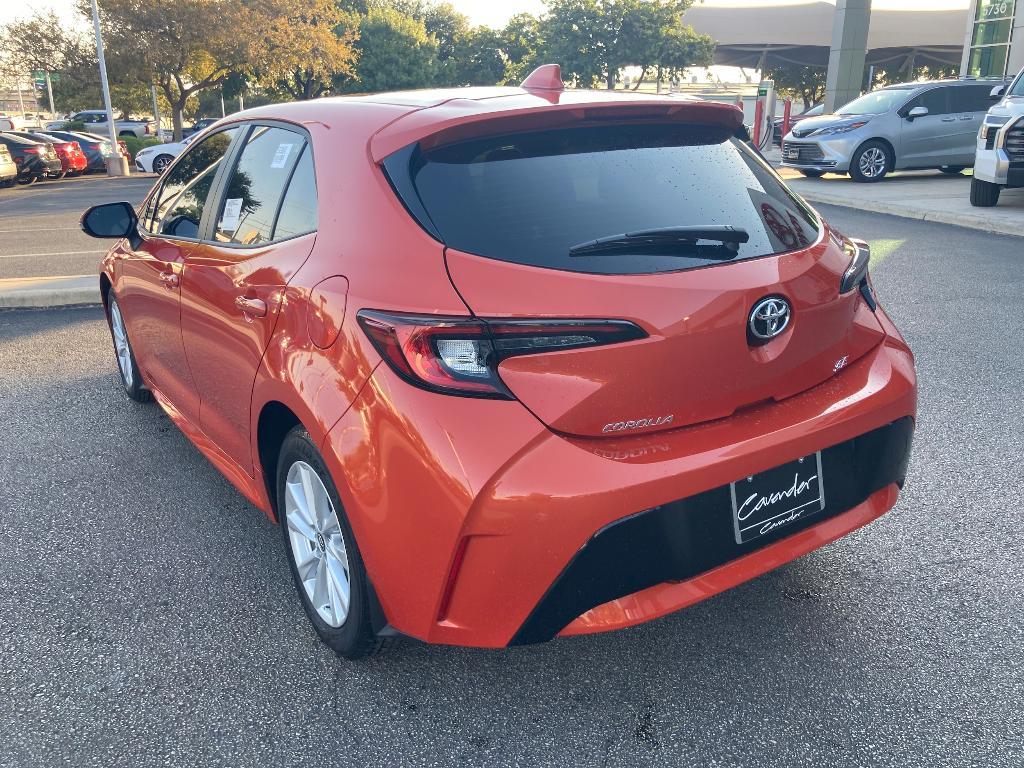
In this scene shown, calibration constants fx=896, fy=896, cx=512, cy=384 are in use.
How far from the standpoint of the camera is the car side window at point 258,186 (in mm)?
2904

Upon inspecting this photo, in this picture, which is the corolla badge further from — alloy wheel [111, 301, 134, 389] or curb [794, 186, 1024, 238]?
curb [794, 186, 1024, 238]

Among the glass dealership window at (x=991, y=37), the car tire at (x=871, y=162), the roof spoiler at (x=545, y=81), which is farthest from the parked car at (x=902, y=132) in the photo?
the roof spoiler at (x=545, y=81)

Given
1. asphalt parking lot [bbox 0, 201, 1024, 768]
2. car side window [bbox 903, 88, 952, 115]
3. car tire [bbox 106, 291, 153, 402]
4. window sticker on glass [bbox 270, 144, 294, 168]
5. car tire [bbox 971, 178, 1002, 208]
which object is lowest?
car tire [bbox 971, 178, 1002, 208]

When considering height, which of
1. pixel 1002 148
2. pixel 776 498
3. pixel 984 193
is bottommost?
pixel 984 193

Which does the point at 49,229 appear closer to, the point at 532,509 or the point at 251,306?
the point at 251,306

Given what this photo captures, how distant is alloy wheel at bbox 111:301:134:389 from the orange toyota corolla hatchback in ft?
7.48

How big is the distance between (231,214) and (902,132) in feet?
55.5

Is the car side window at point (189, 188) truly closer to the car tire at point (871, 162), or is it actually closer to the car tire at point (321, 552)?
the car tire at point (321, 552)

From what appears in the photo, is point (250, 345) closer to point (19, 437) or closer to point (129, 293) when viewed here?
point (129, 293)

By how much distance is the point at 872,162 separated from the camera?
1738cm

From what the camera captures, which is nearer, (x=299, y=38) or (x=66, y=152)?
(x=66, y=152)

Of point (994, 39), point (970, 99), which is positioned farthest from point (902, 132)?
point (994, 39)

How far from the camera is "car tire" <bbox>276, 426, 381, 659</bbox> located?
246 cm

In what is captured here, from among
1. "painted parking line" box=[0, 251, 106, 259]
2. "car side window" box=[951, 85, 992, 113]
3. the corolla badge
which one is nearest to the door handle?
the corolla badge
